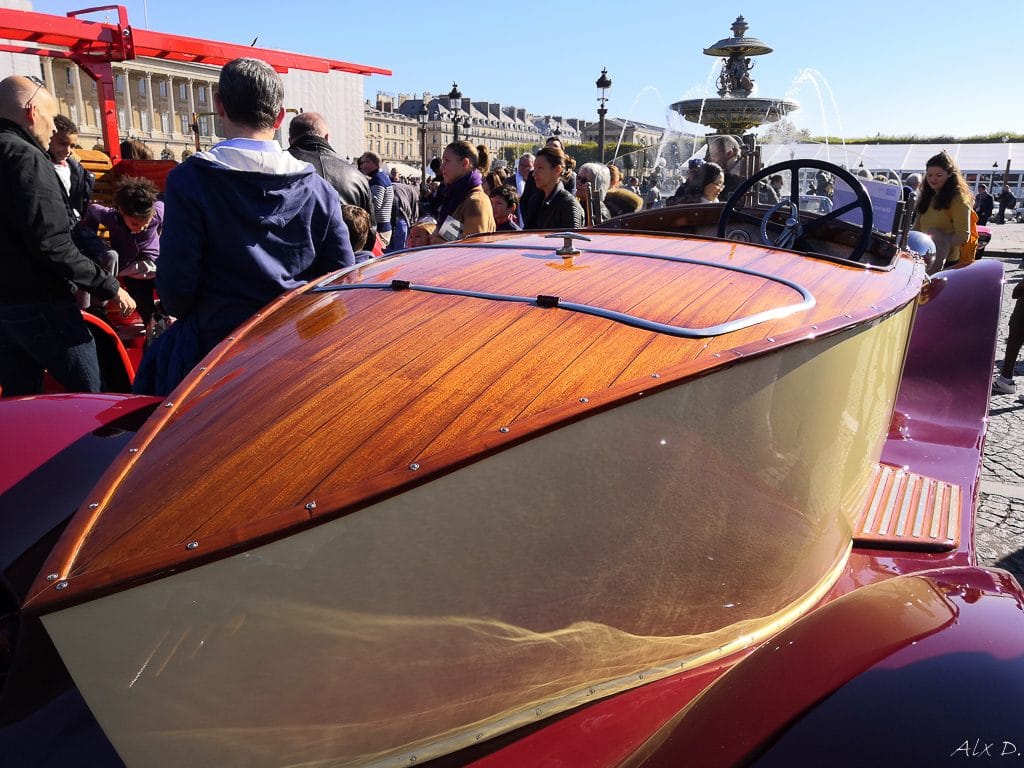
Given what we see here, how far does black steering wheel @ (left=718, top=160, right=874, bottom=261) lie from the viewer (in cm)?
294

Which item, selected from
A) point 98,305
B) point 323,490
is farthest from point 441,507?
point 98,305

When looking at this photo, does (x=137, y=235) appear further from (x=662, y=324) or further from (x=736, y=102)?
(x=736, y=102)

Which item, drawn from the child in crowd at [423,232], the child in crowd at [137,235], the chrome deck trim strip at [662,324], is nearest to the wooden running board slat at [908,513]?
the chrome deck trim strip at [662,324]

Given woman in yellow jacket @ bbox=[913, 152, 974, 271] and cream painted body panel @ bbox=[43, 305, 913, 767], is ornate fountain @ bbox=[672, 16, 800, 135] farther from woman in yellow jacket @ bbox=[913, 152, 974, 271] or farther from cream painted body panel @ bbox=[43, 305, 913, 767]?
cream painted body panel @ bbox=[43, 305, 913, 767]

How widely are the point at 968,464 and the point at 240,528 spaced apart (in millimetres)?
2895

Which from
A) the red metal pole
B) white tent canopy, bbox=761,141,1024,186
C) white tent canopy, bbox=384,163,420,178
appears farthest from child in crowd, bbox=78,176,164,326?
white tent canopy, bbox=761,141,1024,186

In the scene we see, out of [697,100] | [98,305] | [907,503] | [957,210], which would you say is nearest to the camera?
[907,503]

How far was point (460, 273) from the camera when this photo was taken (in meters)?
2.10

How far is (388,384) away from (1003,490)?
3.76m

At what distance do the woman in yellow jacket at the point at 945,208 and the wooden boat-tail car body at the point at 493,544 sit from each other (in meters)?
5.64

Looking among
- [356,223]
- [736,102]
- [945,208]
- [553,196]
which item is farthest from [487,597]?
[736,102]

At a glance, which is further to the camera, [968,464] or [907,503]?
[968,464]

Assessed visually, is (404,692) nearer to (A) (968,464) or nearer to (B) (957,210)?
(A) (968,464)

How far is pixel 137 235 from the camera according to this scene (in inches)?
187
